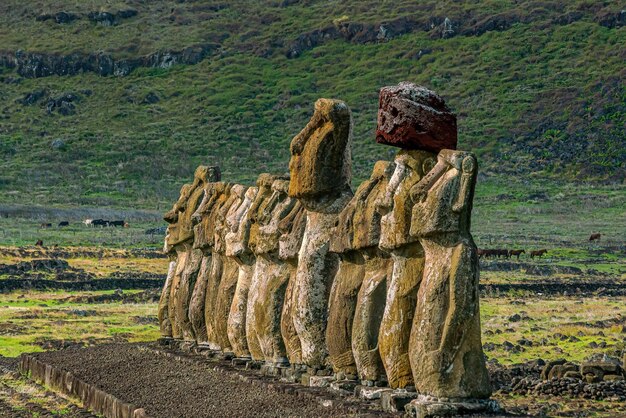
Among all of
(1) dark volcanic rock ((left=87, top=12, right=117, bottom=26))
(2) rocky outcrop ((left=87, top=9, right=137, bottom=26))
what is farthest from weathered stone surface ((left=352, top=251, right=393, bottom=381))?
(1) dark volcanic rock ((left=87, top=12, right=117, bottom=26))

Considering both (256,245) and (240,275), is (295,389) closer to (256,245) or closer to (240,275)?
(256,245)

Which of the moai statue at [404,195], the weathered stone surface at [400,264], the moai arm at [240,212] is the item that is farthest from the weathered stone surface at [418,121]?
the moai arm at [240,212]

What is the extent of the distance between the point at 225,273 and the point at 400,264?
23.2ft

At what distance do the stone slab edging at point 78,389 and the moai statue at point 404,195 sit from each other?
3.17m

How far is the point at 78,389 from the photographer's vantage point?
20172 mm

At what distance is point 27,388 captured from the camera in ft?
72.8

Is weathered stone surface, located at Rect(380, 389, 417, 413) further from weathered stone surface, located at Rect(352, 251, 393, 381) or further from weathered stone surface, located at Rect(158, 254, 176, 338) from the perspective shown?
weathered stone surface, located at Rect(158, 254, 176, 338)

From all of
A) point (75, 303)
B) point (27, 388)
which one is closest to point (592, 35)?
point (75, 303)

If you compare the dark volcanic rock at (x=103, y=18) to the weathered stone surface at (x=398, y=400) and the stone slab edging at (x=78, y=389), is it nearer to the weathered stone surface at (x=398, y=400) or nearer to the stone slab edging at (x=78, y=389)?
the stone slab edging at (x=78, y=389)

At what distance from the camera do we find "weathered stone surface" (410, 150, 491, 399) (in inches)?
513

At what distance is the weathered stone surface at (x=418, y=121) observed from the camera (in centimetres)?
1435

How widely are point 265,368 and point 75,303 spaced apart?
24.0 m

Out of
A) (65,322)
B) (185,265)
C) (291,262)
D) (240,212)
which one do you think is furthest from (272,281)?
(65,322)

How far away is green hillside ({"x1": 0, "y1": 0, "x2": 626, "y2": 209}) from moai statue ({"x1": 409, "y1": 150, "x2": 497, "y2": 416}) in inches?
3310
